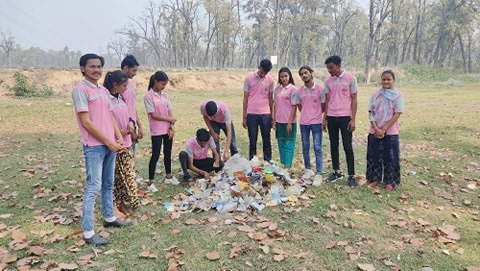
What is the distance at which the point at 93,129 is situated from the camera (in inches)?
140

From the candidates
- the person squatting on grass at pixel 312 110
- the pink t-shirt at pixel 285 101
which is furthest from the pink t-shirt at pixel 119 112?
the person squatting on grass at pixel 312 110

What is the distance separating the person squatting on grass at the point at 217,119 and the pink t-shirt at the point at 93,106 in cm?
200

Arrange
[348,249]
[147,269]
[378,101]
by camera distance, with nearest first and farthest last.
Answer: [147,269] → [348,249] → [378,101]

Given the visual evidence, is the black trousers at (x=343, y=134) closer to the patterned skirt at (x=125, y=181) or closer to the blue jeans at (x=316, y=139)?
the blue jeans at (x=316, y=139)

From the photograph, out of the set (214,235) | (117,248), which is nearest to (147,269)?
(117,248)

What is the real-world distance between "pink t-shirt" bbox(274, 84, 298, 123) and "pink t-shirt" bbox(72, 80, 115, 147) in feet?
9.90

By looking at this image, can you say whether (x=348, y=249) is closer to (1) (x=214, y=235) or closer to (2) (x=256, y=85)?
(1) (x=214, y=235)

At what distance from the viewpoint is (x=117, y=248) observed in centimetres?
376

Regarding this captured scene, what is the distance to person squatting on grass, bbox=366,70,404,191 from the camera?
17.2ft

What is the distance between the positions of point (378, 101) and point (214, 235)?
316 cm

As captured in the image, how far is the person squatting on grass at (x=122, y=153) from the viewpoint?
167 inches

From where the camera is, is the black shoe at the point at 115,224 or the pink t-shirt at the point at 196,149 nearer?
the black shoe at the point at 115,224

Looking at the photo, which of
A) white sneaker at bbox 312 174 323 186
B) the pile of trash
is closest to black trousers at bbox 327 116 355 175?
white sneaker at bbox 312 174 323 186

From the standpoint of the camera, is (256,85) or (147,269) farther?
(256,85)
